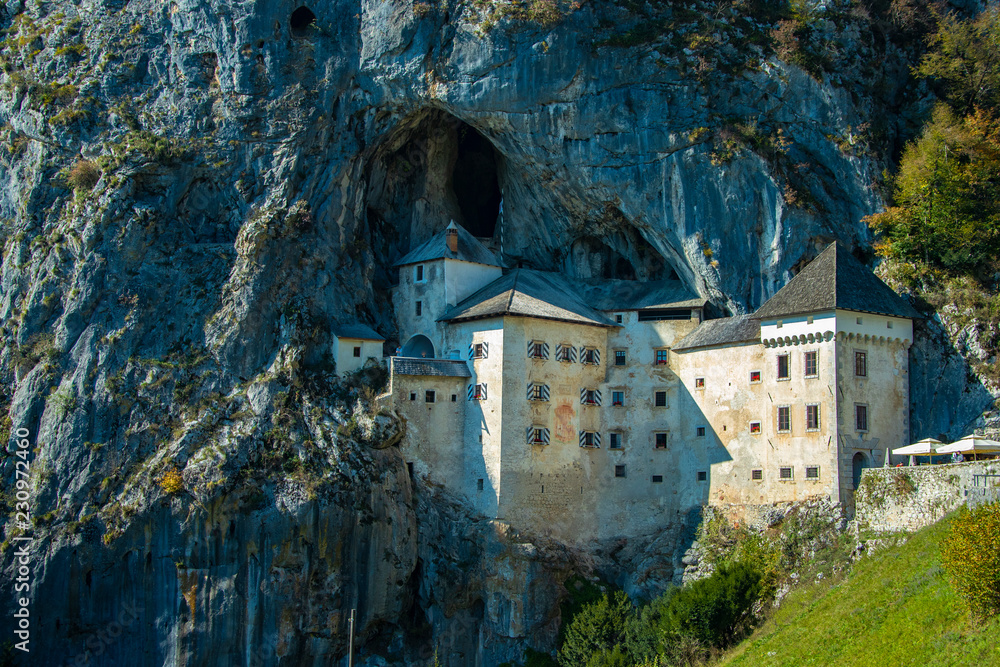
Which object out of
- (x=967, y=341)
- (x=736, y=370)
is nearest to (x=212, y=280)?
(x=736, y=370)

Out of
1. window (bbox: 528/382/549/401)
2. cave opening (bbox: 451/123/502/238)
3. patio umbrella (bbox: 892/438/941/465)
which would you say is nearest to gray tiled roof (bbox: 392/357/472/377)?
window (bbox: 528/382/549/401)

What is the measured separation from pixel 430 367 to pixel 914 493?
98.2 ft

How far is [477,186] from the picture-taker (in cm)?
8169

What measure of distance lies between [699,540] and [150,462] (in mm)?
33733

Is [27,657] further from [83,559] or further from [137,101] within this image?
[137,101]

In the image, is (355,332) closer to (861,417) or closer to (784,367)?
(784,367)

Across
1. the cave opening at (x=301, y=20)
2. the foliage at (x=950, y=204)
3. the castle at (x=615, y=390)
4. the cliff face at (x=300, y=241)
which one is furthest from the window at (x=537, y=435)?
the cave opening at (x=301, y=20)

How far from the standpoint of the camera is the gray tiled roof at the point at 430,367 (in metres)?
66.8

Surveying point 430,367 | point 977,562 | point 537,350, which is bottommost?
point 977,562

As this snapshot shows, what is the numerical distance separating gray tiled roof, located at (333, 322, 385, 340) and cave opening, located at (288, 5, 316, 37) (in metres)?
21.7

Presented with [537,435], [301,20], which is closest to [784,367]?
[537,435]

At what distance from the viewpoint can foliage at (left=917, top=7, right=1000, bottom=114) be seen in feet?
214

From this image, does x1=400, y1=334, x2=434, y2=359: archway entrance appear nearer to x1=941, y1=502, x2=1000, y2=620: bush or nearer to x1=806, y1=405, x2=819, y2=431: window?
x1=806, y1=405, x2=819, y2=431: window

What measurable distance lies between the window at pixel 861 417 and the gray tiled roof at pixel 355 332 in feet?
98.8
